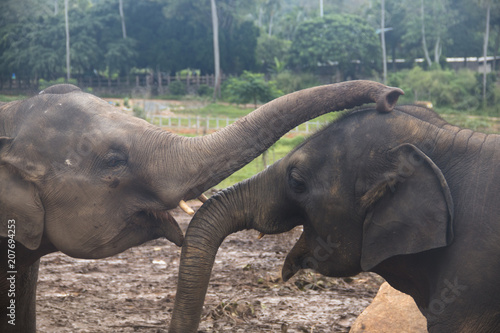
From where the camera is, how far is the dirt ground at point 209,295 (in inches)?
236

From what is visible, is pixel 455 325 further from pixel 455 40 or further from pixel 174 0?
pixel 455 40

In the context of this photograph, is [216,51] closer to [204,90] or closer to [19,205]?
[204,90]

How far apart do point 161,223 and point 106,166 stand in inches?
19.3

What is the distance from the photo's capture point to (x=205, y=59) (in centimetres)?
4134

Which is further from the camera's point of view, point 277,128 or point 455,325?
point 277,128

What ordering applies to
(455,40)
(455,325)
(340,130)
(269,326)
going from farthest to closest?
1. (455,40)
2. (269,326)
3. (340,130)
4. (455,325)

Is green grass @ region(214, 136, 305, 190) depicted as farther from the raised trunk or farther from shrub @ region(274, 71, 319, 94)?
shrub @ region(274, 71, 319, 94)

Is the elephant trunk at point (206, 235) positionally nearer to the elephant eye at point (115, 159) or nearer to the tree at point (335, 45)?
the elephant eye at point (115, 159)

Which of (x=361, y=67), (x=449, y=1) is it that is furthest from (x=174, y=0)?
(x=449, y=1)

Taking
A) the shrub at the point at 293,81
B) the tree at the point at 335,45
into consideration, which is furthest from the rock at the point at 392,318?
the tree at the point at 335,45

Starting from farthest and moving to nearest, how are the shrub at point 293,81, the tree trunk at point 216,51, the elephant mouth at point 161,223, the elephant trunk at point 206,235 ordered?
the tree trunk at point 216,51
the shrub at point 293,81
the elephant mouth at point 161,223
the elephant trunk at point 206,235

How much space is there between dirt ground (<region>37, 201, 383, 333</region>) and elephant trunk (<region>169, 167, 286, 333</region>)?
2018mm

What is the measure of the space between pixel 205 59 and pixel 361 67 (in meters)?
11.3

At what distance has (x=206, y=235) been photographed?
152 inches
